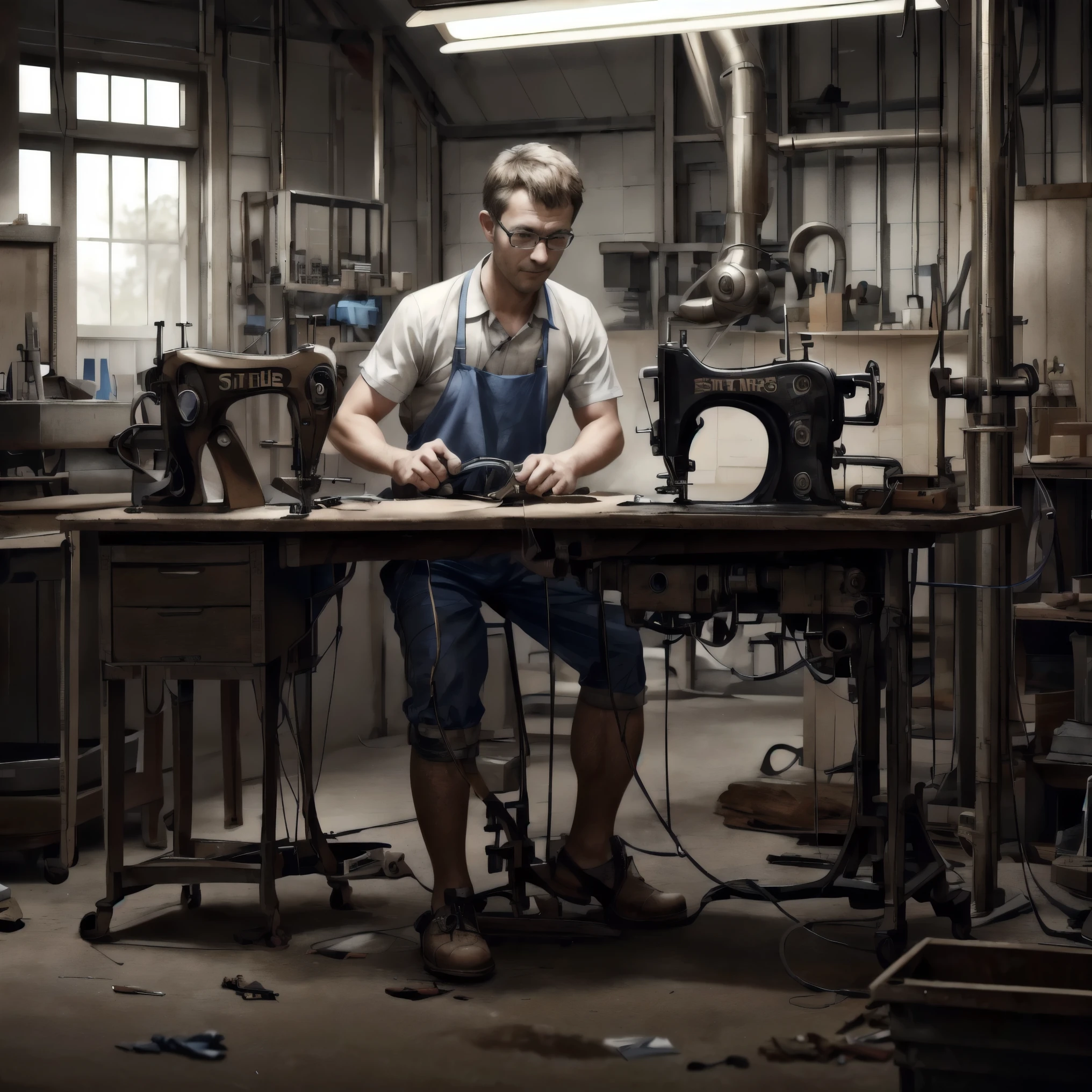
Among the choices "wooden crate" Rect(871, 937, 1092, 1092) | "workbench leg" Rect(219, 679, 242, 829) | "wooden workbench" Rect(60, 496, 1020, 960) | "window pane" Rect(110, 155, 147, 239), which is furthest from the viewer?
"window pane" Rect(110, 155, 147, 239)

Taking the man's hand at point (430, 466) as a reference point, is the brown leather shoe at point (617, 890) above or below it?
below

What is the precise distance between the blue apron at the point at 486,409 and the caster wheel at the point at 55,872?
138 cm

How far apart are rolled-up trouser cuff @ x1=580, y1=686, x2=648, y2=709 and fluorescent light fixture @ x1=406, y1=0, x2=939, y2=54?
1.50 m

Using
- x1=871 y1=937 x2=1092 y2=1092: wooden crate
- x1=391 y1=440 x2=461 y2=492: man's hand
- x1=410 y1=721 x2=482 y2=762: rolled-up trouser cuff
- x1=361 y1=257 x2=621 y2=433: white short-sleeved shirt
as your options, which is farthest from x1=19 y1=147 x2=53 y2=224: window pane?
x1=871 y1=937 x2=1092 y2=1092: wooden crate

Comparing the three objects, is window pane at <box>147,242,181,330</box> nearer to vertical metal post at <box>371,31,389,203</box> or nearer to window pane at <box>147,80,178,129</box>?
A: window pane at <box>147,80,178,129</box>

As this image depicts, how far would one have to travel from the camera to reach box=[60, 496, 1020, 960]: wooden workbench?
280 centimetres

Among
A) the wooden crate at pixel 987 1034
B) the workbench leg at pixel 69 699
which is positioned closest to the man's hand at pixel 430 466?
the workbench leg at pixel 69 699

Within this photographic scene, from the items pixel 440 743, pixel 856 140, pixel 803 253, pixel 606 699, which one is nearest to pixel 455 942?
pixel 440 743

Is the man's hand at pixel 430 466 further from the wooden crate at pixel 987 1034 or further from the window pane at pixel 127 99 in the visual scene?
the window pane at pixel 127 99

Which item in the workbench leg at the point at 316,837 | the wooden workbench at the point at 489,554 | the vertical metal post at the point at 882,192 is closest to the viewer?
the wooden workbench at the point at 489,554

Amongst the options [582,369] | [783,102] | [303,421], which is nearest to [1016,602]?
[582,369]

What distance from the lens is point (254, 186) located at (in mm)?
5262

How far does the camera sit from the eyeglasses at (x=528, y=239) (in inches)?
130

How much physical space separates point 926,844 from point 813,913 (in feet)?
1.42
